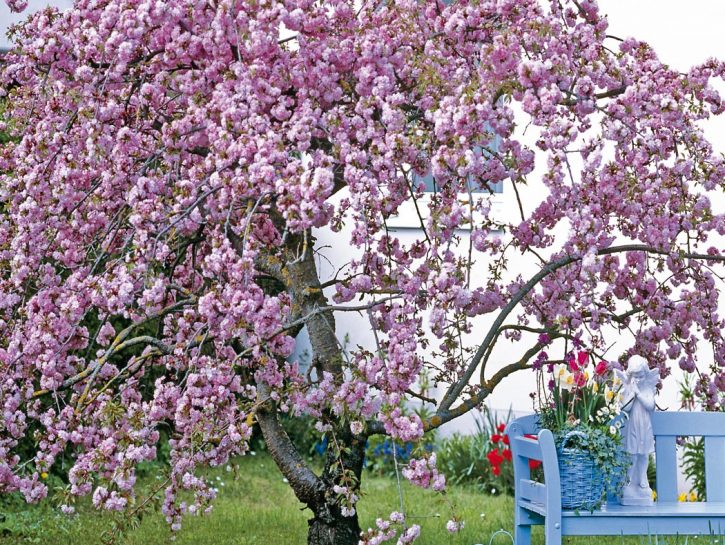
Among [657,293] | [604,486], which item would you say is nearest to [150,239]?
[604,486]

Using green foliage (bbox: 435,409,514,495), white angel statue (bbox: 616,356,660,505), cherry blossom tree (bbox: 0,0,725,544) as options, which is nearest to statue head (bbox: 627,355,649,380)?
white angel statue (bbox: 616,356,660,505)

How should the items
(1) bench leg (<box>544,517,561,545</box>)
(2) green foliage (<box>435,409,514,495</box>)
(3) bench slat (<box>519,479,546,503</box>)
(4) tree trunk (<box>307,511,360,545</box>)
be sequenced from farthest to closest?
(2) green foliage (<box>435,409,514,495</box>) → (4) tree trunk (<box>307,511,360,545</box>) → (3) bench slat (<box>519,479,546,503</box>) → (1) bench leg (<box>544,517,561,545</box>)

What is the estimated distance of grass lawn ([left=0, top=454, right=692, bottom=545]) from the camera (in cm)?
477

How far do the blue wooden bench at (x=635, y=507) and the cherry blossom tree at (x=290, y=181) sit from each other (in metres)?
0.34

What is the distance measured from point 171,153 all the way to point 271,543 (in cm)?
221

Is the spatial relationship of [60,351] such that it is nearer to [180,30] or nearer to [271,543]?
[180,30]

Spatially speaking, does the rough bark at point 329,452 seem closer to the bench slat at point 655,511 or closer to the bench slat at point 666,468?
the bench slat at point 655,511

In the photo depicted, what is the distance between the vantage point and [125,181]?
11.1ft

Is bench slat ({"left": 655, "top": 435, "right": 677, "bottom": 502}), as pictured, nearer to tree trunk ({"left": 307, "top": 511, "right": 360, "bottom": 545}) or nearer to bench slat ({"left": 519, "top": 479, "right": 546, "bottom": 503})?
bench slat ({"left": 519, "top": 479, "right": 546, "bottom": 503})

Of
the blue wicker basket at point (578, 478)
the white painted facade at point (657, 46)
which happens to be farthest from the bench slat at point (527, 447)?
the white painted facade at point (657, 46)

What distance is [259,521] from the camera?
528 cm

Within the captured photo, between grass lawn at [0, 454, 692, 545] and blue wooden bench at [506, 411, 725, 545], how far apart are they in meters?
0.48

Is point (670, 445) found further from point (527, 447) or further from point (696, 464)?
point (696, 464)

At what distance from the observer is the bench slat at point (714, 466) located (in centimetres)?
389
